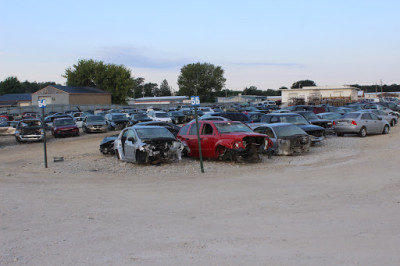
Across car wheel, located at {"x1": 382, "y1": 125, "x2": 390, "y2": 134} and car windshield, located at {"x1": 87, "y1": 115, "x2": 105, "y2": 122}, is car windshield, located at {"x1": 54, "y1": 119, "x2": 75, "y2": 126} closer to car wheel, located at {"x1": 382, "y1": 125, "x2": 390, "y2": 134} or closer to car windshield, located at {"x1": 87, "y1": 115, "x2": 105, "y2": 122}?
car windshield, located at {"x1": 87, "y1": 115, "x2": 105, "y2": 122}

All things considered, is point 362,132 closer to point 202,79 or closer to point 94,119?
point 94,119

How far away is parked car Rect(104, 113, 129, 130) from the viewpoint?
106 feet

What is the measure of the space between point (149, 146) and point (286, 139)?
17.8 feet

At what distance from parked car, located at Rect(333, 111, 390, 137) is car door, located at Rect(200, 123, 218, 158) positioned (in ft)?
35.7

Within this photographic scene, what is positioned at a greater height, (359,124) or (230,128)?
(230,128)

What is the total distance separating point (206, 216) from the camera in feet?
22.2

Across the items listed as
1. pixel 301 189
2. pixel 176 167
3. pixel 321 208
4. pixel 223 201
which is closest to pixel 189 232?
pixel 223 201

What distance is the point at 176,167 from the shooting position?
12852 millimetres

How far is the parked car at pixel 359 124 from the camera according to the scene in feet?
71.1

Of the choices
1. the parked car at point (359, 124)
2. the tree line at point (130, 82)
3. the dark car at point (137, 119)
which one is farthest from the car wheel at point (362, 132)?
the tree line at point (130, 82)

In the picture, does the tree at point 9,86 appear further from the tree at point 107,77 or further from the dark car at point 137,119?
the dark car at point 137,119

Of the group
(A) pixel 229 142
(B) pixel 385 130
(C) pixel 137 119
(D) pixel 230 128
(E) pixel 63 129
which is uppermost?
(D) pixel 230 128

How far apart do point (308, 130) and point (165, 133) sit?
23.6ft

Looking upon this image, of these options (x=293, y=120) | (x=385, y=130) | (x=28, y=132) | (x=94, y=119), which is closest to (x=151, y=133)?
(x=293, y=120)
